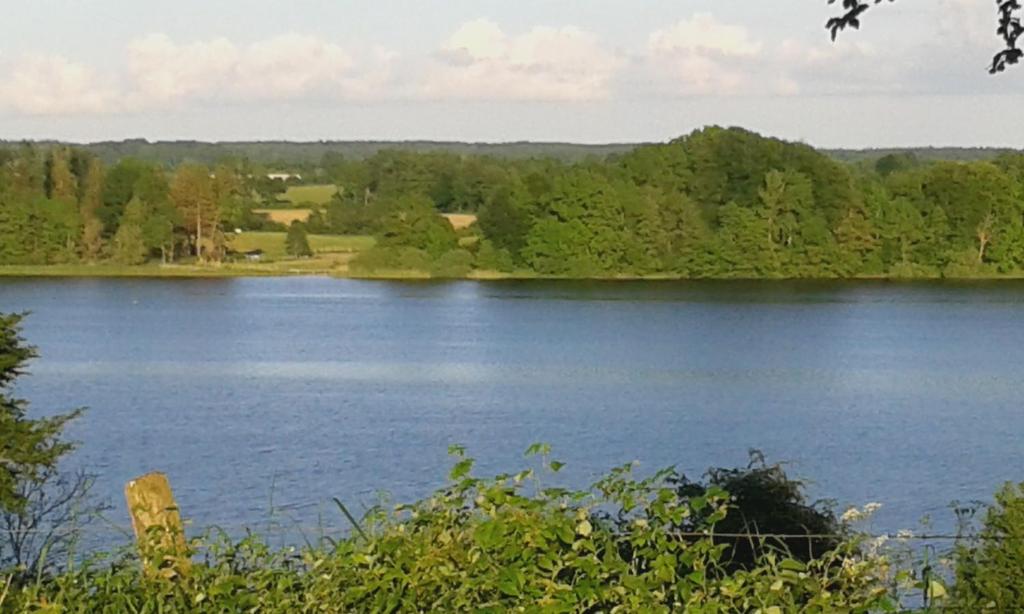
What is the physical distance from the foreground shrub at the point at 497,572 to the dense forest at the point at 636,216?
295ft

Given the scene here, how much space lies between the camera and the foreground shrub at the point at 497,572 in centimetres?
327

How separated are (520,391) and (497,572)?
3383 cm

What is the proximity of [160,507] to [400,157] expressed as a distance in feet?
388

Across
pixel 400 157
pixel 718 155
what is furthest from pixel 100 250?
pixel 718 155

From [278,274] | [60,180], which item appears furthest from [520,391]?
[60,180]

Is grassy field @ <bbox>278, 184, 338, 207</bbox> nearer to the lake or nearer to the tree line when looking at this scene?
the tree line

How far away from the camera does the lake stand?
23.4m

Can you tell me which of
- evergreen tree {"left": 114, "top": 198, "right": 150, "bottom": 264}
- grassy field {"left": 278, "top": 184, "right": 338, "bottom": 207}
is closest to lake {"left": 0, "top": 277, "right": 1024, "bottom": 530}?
evergreen tree {"left": 114, "top": 198, "right": 150, "bottom": 264}

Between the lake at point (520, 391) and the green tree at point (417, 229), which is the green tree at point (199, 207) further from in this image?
the lake at point (520, 391)

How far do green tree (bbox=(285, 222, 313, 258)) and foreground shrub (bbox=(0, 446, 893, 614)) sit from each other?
104 meters

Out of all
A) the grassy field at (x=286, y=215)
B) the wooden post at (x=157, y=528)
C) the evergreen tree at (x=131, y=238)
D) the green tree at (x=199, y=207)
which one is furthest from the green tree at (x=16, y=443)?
the grassy field at (x=286, y=215)

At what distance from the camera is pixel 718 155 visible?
4001 inches

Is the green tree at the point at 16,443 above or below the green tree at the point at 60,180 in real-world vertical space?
above

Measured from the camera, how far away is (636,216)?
95125 millimetres
